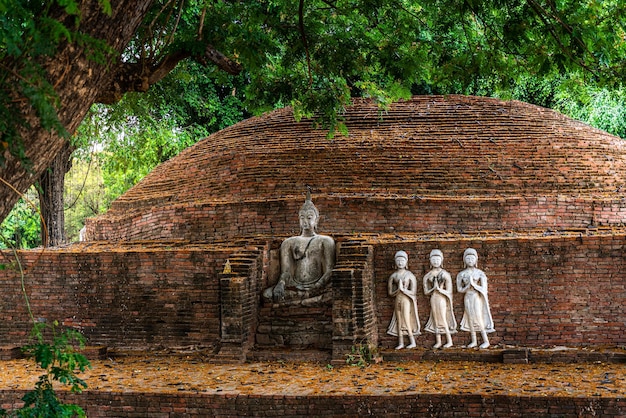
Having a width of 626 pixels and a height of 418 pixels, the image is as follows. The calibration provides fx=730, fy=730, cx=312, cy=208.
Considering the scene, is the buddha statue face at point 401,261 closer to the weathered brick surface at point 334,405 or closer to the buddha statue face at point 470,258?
the buddha statue face at point 470,258

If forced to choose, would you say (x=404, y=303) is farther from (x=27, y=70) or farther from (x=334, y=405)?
(x=27, y=70)

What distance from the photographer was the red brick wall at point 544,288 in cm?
894

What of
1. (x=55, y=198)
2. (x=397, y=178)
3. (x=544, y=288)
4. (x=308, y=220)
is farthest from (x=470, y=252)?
(x=55, y=198)

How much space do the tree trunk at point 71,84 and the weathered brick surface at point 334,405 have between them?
382 cm

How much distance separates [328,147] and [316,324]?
13.5 feet

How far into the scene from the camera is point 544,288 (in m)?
9.10

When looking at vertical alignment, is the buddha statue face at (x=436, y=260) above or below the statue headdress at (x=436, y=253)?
below

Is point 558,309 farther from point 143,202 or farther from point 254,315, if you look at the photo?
Answer: point 143,202

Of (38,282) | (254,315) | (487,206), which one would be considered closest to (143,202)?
(38,282)

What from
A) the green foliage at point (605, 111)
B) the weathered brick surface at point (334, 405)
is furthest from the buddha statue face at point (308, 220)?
the green foliage at point (605, 111)

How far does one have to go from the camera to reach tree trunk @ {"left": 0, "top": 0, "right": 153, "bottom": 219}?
335 centimetres

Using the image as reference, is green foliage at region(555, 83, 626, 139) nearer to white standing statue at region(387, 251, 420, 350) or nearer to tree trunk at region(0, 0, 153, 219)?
white standing statue at region(387, 251, 420, 350)

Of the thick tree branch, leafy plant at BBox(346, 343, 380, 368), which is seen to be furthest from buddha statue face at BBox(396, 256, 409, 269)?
the thick tree branch

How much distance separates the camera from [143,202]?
1337cm
